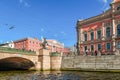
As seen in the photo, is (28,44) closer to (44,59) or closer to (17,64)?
(17,64)

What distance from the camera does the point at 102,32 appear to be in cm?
5275

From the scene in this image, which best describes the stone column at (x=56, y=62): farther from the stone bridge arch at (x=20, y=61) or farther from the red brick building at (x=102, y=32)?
the red brick building at (x=102, y=32)

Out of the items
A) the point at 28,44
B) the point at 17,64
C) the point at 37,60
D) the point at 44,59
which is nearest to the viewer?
the point at 44,59

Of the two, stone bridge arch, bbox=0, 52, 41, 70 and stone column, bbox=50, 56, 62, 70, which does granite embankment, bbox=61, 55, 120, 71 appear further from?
stone bridge arch, bbox=0, 52, 41, 70

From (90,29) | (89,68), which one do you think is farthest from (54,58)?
(90,29)

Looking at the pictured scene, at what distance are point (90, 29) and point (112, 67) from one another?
19.8 meters

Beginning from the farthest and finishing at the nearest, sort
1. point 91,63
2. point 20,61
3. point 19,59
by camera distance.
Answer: point 20,61, point 19,59, point 91,63

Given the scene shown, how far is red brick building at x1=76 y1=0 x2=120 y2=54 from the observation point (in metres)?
50.0

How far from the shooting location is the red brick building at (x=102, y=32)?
50.0 meters

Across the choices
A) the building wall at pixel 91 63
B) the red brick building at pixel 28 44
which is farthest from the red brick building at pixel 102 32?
the red brick building at pixel 28 44

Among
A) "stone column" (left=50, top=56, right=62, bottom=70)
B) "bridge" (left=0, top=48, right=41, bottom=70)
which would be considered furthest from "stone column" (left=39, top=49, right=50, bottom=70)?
"stone column" (left=50, top=56, right=62, bottom=70)

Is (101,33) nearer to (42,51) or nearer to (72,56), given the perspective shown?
(72,56)

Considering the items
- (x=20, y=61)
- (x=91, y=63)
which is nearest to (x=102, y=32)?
(x=91, y=63)

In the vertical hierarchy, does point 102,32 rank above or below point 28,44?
above
